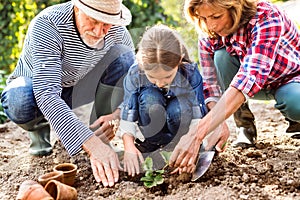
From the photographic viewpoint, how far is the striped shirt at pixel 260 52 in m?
2.63

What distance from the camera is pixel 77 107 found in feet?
11.3

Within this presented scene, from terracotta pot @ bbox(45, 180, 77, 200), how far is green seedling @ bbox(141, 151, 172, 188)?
1.20 ft

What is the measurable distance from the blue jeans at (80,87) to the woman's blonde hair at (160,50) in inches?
17.5

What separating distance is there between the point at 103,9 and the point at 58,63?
1.31 ft

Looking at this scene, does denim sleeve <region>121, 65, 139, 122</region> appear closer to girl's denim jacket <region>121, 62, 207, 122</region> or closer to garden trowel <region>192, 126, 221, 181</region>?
girl's denim jacket <region>121, 62, 207, 122</region>

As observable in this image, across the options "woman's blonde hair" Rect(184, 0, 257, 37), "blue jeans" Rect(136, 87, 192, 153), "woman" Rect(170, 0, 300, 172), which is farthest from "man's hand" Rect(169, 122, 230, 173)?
"woman's blonde hair" Rect(184, 0, 257, 37)

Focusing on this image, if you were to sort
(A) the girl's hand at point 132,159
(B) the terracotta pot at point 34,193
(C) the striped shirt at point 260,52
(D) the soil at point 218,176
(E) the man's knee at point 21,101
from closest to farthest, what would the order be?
(B) the terracotta pot at point 34,193 → (D) the soil at point 218,176 → (C) the striped shirt at point 260,52 → (A) the girl's hand at point 132,159 → (E) the man's knee at point 21,101

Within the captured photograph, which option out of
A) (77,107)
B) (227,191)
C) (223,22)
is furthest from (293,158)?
(77,107)

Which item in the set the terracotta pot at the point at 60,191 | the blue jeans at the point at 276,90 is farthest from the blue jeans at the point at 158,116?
the terracotta pot at the point at 60,191

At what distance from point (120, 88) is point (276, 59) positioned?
970 mm

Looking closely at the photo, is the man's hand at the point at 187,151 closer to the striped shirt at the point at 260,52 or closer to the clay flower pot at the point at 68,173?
the striped shirt at the point at 260,52

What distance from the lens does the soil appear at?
2.51m

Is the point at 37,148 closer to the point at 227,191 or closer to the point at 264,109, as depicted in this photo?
the point at 227,191

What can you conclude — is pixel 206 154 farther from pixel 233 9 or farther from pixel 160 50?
pixel 233 9
